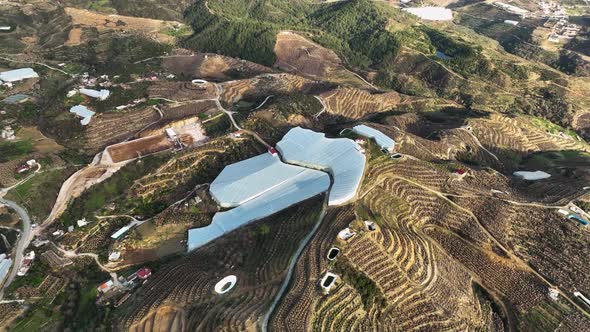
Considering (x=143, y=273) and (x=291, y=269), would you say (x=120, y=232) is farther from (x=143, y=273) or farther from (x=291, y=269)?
(x=291, y=269)

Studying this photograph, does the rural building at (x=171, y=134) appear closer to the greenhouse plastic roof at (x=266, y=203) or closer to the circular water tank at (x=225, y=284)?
the greenhouse plastic roof at (x=266, y=203)

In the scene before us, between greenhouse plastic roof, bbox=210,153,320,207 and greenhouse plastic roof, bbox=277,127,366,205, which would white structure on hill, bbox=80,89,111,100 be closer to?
greenhouse plastic roof, bbox=210,153,320,207

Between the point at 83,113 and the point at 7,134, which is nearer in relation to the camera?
the point at 7,134

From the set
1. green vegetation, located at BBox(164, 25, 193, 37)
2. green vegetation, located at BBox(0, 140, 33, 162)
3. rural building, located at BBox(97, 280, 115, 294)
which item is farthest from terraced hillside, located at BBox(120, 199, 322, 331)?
green vegetation, located at BBox(164, 25, 193, 37)

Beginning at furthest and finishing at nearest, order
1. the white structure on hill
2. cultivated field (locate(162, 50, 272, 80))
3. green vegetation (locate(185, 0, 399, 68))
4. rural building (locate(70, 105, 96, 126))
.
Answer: green vegetation (locate(185, 0, 399, 68)), cultivated field (locate(162, 50, 272, 80)), the white structure on hill, rural building (locate(70, 105, 96, 126))

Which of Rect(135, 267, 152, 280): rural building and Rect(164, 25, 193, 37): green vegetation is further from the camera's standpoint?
Rect(164, 25, 193, 37): green vegetation

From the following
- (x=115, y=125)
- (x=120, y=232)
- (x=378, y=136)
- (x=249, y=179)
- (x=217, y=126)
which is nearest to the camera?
(x=120, y=232)

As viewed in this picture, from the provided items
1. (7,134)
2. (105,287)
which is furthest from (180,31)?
(105,287)
